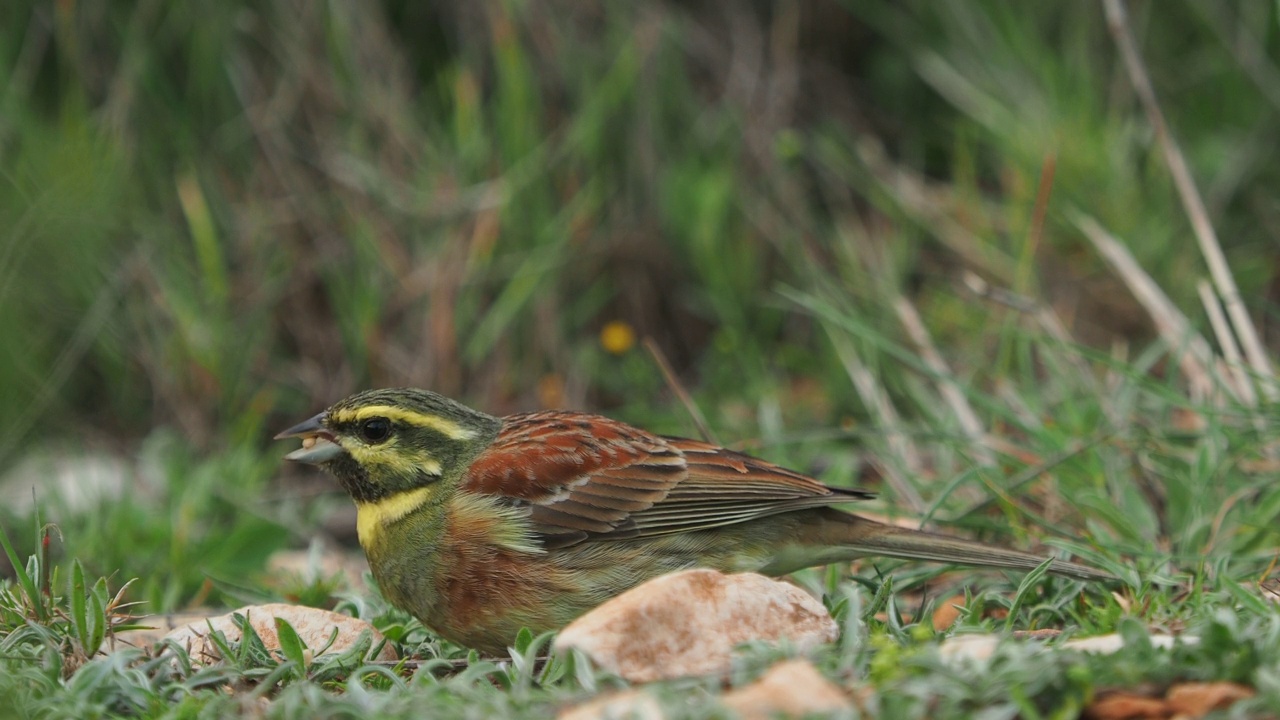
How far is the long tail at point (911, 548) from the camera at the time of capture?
4023 millimetres

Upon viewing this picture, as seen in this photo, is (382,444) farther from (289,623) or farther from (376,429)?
(289,623)

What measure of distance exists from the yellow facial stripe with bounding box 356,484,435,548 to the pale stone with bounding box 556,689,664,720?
5.24ft

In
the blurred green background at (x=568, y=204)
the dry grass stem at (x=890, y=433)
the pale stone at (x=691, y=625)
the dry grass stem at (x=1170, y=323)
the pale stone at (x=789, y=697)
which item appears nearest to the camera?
the pale stone at (x=789, y=697)

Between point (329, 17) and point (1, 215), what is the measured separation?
494 centimetres

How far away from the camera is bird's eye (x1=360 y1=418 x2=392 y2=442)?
436 centimetres

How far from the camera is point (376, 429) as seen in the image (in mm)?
4375

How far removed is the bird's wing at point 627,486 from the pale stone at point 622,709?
1512mm

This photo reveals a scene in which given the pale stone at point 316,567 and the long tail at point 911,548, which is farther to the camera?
the pale stone at point 316,567

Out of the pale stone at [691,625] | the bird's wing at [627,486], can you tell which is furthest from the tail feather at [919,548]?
the pale stone at [691,625]

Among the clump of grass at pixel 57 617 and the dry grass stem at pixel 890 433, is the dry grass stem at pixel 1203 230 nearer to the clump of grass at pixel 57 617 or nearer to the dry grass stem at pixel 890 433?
the dry grass stem at pixel 890 433

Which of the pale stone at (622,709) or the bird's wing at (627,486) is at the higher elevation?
the pale stone at (622,709)

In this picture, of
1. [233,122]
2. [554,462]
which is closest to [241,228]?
[233,122]

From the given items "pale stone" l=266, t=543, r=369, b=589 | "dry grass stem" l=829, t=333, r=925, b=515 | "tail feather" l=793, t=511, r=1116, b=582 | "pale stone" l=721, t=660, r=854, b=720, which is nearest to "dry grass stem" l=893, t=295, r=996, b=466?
"dry grass stem" l=829, t=333, r=925, b=515

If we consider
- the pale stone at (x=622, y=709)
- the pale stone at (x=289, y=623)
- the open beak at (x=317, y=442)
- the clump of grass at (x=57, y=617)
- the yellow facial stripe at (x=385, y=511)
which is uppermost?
the open beak at (x=317, y=442)
